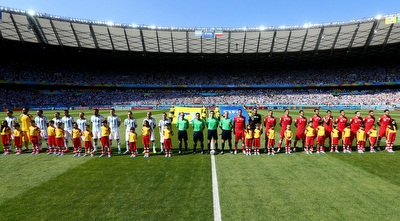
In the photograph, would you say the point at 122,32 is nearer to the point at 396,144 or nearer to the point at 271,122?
the point at 271,122

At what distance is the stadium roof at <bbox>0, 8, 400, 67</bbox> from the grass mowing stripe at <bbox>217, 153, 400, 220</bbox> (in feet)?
114

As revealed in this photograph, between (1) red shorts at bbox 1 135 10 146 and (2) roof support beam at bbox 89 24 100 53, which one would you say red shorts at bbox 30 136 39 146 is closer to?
(1) red shorts at bbox 1 135 10 146

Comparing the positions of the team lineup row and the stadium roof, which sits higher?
the stadium roof

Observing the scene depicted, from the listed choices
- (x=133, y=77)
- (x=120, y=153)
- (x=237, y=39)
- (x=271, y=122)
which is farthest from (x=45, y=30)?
(x=271, y=122)

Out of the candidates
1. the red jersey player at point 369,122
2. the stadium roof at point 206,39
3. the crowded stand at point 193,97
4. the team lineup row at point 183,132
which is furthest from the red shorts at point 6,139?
the crowded stand at point 193,97

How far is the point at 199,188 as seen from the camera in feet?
20.5

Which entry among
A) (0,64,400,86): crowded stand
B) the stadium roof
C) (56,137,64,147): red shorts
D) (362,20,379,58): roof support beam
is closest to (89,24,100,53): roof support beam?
the stadium roof

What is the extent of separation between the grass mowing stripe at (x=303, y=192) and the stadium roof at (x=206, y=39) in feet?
114

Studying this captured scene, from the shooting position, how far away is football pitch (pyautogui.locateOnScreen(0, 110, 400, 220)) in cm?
493

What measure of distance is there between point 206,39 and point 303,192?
41.6m

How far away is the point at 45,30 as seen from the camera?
129 feet

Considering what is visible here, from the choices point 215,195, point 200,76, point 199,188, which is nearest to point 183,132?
point 199,188

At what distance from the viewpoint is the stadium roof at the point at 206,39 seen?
38725mm

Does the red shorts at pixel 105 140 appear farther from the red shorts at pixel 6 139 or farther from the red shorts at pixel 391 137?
the red shorts at pixel 391 137
